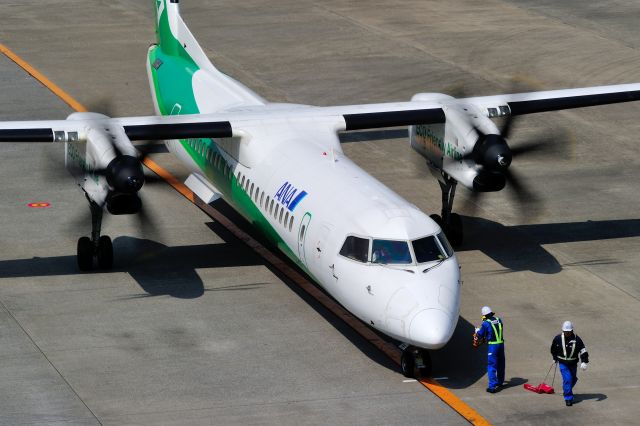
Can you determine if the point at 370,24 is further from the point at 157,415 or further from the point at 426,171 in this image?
the point at 157,415

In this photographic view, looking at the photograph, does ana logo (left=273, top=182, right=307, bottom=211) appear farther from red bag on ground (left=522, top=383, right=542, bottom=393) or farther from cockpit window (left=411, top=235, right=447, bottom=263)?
red bag on ground (left=522, top=383, right=542, bottom=393)

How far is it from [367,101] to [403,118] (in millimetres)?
11194

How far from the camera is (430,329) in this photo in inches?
834

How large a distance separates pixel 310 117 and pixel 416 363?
734 cm

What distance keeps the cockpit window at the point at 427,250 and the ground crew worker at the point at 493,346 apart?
4.39ft

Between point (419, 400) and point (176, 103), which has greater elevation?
point (176, 103)

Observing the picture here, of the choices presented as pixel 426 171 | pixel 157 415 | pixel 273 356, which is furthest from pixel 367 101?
pixel 157 415

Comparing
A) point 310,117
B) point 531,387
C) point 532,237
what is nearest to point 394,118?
point 310,117

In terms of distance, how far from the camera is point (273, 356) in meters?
23.1

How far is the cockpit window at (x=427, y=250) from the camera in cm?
2228

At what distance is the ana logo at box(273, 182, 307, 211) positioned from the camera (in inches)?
974

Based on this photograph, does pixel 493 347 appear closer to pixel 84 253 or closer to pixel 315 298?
pixel 315 298

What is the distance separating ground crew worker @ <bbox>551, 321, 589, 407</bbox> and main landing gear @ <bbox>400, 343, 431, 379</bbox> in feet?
7.32

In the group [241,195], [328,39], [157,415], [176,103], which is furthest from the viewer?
[328,39]
